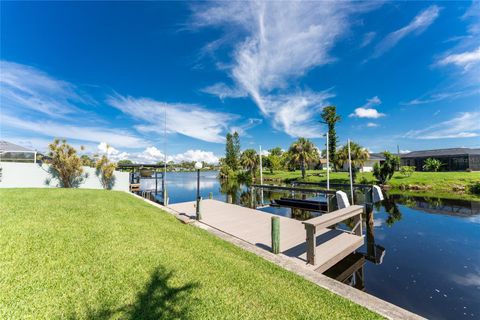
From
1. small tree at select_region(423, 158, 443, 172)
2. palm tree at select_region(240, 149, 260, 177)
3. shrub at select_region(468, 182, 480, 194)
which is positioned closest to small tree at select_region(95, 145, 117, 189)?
palm tree at select_region(240, 149, 260, 177)

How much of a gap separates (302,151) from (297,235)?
28.2m

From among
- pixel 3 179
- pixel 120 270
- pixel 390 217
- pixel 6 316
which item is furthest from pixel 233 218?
pixel 3 179

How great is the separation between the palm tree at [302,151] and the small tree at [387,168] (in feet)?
32.1

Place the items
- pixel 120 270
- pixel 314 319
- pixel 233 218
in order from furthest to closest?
pixel 233 218 → pixel 120 270 → pixel 314 319

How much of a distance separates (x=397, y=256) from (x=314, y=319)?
642 cm

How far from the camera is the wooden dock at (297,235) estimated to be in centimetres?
557

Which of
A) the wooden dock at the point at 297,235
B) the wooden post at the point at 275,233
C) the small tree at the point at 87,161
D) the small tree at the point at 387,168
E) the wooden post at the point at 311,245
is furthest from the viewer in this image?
the small tree at the point at 387,168

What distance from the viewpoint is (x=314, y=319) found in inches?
125

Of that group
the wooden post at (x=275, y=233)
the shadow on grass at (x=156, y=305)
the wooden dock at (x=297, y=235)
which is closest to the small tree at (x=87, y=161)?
the wooden dock at (x=297, y=235)

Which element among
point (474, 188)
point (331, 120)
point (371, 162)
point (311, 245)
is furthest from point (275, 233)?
point (371, 162)

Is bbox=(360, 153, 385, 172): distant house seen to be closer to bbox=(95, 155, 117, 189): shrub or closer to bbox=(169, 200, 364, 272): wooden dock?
bbox=(169, 200, 364, 272): wooden dock

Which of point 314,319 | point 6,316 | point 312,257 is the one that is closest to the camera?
point 6,316

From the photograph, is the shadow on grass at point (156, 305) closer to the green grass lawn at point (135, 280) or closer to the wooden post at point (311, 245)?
the green grass lawn at point (135, 280)

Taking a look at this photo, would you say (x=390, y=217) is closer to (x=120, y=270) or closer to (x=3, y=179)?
(x=120, y=270)
